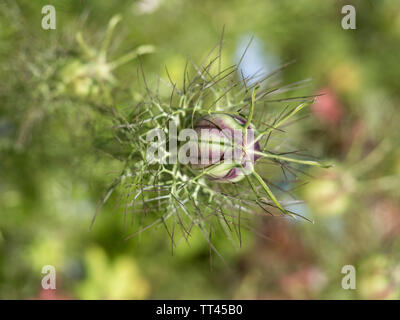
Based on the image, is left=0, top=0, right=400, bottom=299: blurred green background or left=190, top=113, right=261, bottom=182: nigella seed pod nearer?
left=190, top=113, right=261, bottom=182: nigella seed pod

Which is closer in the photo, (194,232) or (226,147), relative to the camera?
(226,147)

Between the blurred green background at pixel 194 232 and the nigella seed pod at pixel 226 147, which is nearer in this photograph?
the nigella seed pod at pixel 226 147

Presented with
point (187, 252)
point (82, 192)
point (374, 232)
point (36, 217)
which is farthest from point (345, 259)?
point (36, 217)

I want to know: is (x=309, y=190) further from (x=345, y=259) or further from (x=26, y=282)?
(x=26, y=282)
